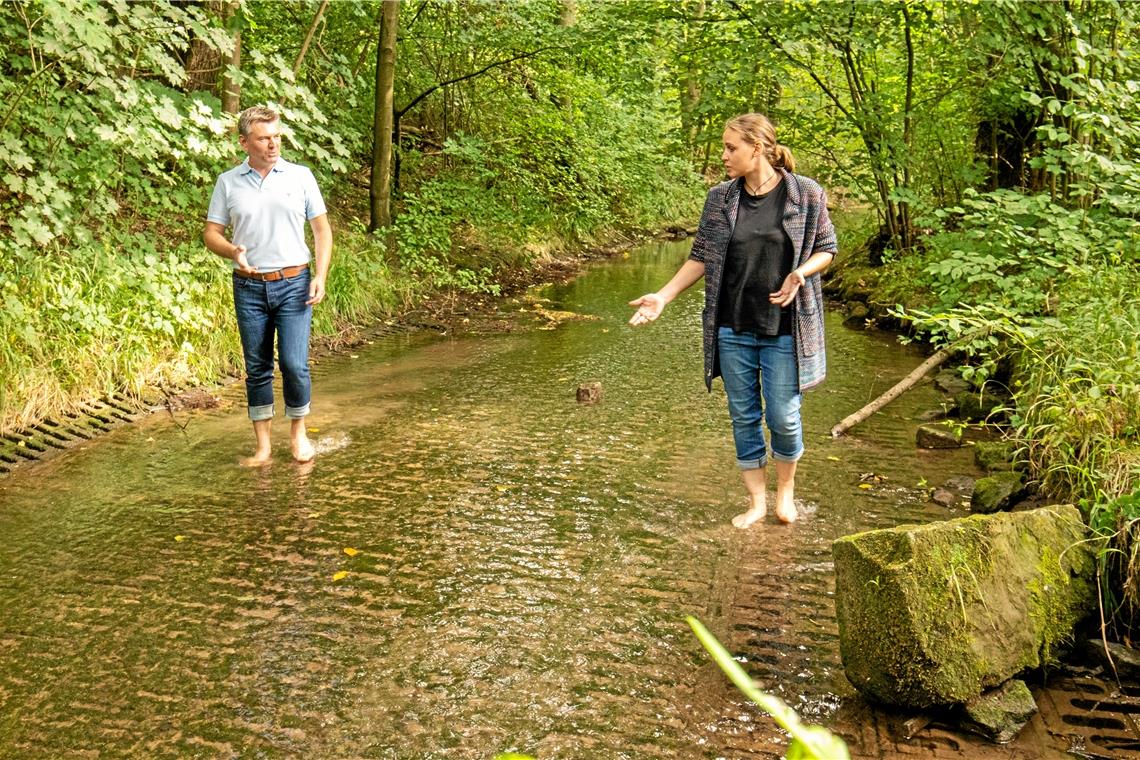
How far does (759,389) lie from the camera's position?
5344 millimetres

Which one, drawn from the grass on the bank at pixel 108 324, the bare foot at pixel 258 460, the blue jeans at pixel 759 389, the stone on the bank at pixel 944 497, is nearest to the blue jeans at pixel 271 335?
the bare foot at pixel 258 460

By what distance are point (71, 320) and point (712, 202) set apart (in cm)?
504

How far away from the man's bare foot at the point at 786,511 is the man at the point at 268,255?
303cm

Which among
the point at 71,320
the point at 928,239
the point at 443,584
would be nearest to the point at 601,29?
the point at 928,239

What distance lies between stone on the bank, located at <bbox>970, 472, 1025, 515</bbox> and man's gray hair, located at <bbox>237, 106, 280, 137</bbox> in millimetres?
4533

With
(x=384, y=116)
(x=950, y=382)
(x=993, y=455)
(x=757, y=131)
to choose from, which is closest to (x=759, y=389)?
(x=757, y=131)

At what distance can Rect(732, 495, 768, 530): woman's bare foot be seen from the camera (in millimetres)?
5359

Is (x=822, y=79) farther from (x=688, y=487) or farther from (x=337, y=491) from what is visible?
(x=337, y=491)

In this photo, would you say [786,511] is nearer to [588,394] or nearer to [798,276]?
[798,276]

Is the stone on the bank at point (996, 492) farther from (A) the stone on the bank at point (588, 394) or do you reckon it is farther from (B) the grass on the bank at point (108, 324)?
(B) the grass on the bank at point (108, 324)

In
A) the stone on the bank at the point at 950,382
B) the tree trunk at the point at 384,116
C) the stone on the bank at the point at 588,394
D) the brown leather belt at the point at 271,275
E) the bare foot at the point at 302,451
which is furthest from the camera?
the tree trunk at the point at 384,116

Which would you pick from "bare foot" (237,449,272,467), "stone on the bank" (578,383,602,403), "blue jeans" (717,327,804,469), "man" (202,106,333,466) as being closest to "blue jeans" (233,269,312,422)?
"man" (202,106,333,466)

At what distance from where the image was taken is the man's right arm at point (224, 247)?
5809 millimetres

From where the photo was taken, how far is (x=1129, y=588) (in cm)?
409
